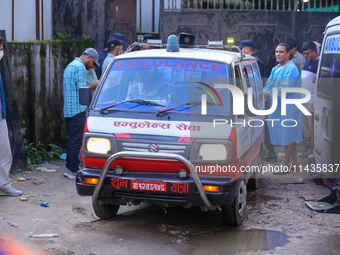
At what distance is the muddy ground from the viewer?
178 inches

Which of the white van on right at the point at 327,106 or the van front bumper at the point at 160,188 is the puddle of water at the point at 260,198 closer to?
the white van on right at the point at 327,106

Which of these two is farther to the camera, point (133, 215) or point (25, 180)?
point (25, 180)

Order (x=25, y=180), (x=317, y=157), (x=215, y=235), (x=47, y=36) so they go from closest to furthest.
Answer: (x=215, y=235) → (x=317, y=157) → (x=25, y=180) → (x=47, y=36)

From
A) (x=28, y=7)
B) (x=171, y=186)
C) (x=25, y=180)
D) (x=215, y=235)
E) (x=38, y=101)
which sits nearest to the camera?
(x=171, y=186)

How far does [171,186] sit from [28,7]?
6.09 m

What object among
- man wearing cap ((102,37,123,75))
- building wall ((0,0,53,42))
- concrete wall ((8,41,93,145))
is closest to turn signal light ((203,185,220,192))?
man wearing cap ((102,37,123,75))

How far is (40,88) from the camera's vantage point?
8164mm

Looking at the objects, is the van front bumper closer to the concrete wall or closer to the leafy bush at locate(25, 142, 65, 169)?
the leafy bush at locate(25, 142, 65, 169)

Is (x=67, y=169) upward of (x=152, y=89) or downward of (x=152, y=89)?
downward

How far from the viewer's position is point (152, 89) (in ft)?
16.8

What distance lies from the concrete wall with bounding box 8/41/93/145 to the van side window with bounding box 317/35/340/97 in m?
5.10

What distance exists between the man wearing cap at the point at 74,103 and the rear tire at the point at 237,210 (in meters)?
3.18

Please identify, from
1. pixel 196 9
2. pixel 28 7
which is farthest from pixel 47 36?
pixel 196 9

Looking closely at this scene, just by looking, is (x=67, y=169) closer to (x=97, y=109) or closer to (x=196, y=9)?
(x=97, y=109)
